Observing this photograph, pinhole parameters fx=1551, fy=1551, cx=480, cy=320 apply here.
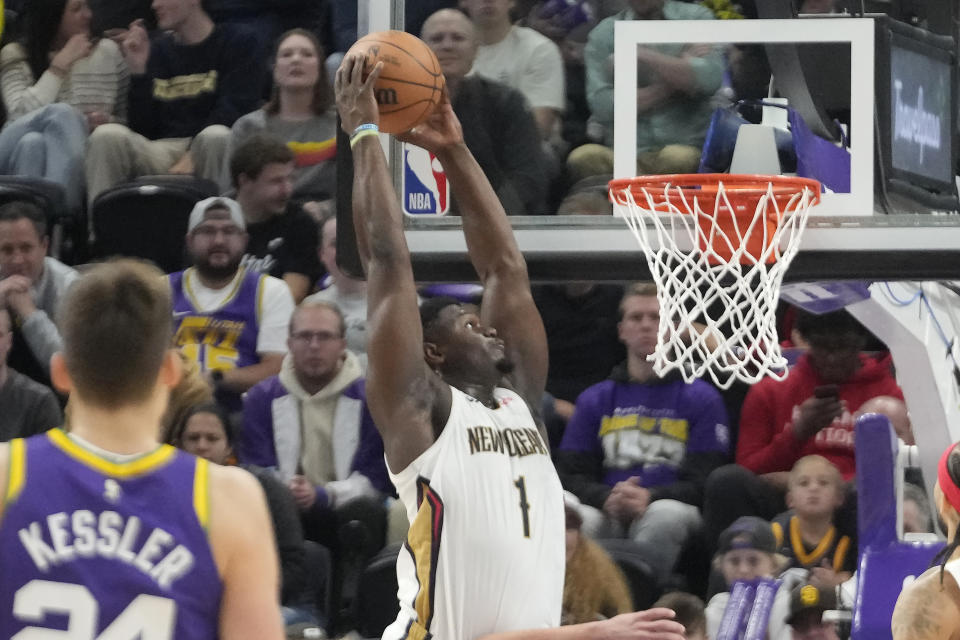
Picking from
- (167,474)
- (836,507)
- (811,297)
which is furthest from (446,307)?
(836,507)

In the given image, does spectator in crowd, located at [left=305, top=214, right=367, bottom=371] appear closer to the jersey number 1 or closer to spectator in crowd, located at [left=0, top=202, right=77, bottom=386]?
spectator in crowd, located at [left=0, top=202, right=77, bottom=386]

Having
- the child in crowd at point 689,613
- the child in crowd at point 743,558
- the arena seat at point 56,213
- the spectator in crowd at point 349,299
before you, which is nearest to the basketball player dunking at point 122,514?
the child in crowd at point 689,613

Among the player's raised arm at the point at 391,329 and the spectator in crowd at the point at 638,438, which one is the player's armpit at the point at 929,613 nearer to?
the player's raised arm at the point at 391,329

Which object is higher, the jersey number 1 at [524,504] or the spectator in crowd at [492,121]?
the spectator in crowd at [492,121]

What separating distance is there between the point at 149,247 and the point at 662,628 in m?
4.36

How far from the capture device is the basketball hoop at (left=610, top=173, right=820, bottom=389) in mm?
4547

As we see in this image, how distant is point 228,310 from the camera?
672 cm

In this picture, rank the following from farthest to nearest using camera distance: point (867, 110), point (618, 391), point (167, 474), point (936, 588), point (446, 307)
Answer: point (618, 391)
point (867, 110)
point (446, 307)
point (936, 588)
point (167, 474)

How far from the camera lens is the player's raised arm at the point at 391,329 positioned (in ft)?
12.4

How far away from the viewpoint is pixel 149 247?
734 centimetres

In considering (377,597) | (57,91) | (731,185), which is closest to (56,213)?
(57,91)

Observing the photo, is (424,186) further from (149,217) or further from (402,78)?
(149,217)

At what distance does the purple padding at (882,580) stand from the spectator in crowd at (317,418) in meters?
2.04

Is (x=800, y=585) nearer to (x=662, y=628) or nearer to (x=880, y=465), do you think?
(x=880, y=465)
